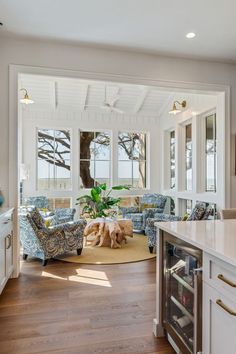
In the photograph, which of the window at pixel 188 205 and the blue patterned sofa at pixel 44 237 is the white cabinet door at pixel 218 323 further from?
the window at pixel 188 205

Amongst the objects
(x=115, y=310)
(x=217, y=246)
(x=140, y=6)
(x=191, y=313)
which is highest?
(x=140, y=6)

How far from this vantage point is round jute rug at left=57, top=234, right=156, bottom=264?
4298 millimetres

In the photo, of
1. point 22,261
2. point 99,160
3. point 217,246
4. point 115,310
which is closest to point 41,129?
point 99,160

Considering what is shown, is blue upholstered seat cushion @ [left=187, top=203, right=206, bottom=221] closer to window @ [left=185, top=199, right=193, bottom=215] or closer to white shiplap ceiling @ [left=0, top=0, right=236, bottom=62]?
window @ [left=185, top=199, right=193, bottom=215]

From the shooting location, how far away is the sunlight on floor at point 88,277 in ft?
11.3

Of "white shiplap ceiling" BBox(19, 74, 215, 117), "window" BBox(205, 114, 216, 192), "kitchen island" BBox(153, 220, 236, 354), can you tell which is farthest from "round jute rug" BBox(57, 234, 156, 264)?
"white shiplap ceiling" BBox(19, 74, 215, 117)

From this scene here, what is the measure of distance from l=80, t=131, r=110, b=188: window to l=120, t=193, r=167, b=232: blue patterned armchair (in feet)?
3.78

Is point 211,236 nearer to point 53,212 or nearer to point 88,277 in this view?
point 88,277

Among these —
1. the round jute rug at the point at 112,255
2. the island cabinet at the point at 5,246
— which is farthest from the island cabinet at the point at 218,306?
the round jute rug at the point at 112,255

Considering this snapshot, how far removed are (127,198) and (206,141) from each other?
9.08ft

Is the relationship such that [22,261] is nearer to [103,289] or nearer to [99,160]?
[103,289]

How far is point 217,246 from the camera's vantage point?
153 cm

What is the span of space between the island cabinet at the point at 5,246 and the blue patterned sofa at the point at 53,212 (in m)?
1.69

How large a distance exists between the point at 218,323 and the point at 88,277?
242cm
